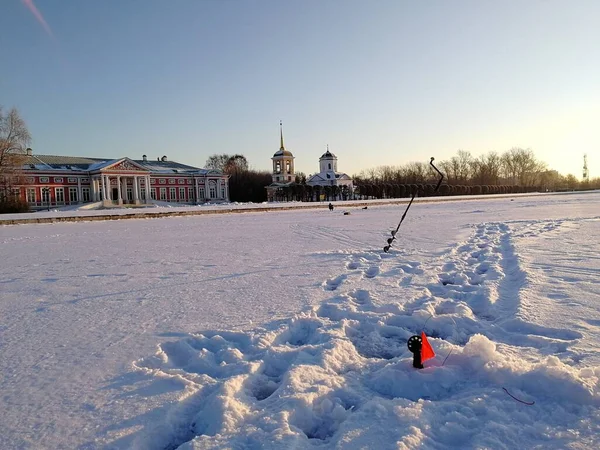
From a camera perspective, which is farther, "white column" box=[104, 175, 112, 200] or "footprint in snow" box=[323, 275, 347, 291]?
"white column" box=[104, 175, 112, 200]

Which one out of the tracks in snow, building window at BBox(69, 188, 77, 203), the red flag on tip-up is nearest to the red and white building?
building window at BBox(69, 188, 77, 203)

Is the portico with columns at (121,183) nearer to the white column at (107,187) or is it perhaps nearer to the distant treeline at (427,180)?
the white column at (107,187)

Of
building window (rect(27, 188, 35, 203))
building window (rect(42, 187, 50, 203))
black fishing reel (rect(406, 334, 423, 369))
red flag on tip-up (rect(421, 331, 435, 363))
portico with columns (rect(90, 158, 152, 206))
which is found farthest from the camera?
portico with columns (rect(90, 158, 152, 206))

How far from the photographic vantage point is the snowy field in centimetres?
262

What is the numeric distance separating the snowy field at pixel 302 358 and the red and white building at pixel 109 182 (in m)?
56.8

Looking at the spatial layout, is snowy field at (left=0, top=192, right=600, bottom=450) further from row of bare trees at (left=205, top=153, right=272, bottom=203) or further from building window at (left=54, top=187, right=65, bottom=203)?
row of bare trees at (left=205, top=153, right=272, bottom=203)

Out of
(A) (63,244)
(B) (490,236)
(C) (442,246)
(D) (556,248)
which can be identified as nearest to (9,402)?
→ (C) (442,246)

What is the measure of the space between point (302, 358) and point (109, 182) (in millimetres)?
67260

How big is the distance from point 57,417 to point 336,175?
86608mm

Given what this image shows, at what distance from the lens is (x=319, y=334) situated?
4.34 metres

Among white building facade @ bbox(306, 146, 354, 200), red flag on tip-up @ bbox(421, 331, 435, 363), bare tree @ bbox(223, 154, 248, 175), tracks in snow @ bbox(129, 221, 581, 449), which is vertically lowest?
tracks in snow @ bbox(129, 221, 581, 449)

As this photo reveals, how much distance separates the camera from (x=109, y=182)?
63031 millimetres

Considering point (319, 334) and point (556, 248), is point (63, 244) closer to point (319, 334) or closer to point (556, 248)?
point (319, 334)

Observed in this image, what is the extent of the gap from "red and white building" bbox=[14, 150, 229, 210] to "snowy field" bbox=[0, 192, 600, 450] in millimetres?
56800
